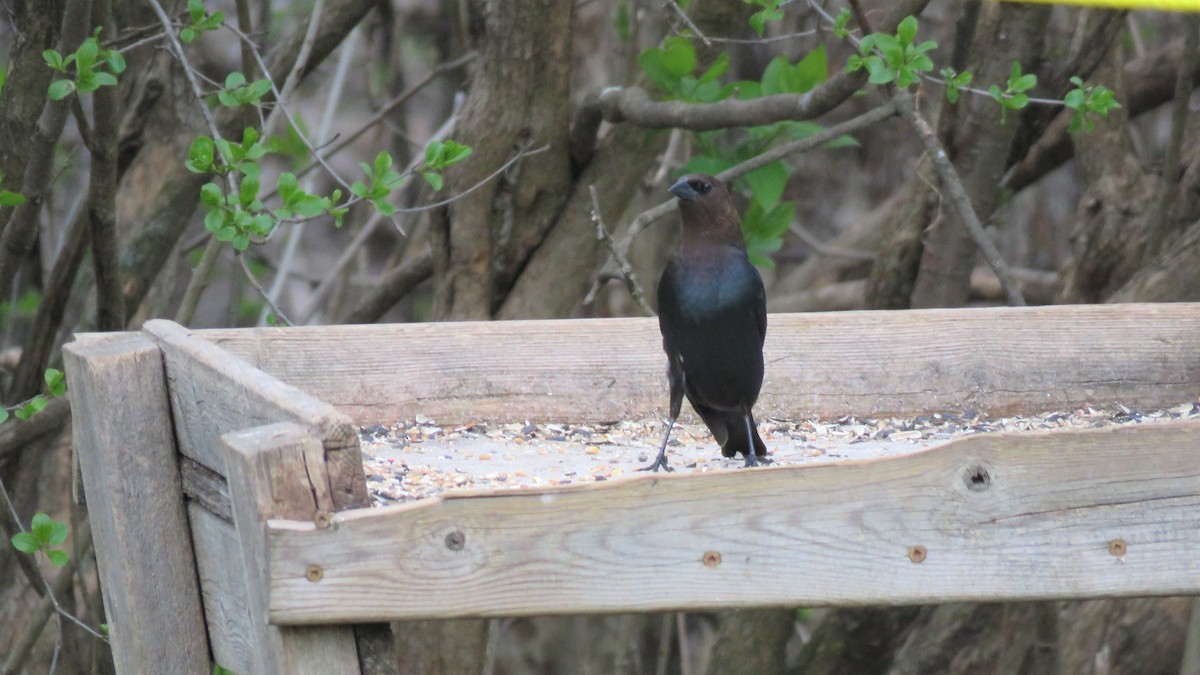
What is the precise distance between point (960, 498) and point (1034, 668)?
2738 mm

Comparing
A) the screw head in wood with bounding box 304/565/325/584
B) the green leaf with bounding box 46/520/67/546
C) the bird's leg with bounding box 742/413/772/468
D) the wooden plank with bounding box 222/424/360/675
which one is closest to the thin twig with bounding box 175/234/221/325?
the green leaf with bounding box 46/520/67/546

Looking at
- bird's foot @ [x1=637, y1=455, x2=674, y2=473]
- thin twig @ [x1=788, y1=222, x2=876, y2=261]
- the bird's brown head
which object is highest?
the bird's brown head

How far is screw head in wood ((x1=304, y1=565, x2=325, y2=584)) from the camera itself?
1.91 meters

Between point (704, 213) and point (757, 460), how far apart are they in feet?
1.86

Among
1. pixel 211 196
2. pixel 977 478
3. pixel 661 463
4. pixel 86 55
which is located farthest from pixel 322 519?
pixel 86 55

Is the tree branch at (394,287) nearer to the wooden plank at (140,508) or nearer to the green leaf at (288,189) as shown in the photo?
the green leaf at (288,189)

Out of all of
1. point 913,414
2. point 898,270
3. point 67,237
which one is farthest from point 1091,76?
point 67,237

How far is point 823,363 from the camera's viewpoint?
340 cm

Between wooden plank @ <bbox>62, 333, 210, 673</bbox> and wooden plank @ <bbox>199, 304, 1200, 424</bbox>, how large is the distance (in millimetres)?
669

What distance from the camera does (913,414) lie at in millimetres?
3354

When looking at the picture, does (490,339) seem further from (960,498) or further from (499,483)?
(960,498)

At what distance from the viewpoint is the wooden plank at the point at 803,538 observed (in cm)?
195

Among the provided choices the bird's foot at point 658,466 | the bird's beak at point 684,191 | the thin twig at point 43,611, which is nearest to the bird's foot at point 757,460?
the bird's foot at point 658,466

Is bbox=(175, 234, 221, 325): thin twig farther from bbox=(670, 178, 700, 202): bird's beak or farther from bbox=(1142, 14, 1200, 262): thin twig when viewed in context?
bbox=(1142, 14, 1200, 262): thin twig
